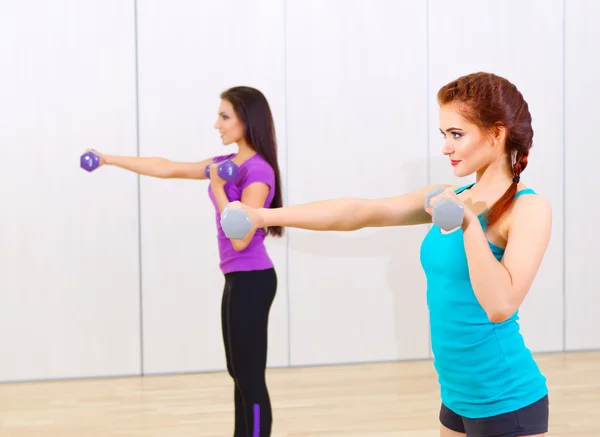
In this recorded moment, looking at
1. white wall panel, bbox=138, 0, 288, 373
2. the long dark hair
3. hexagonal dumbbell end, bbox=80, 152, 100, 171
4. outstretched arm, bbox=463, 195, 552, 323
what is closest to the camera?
outstretched arm, bbox=463, 195, 552, 323

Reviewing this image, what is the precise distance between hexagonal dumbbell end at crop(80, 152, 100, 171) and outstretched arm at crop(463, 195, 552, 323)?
2080 mm

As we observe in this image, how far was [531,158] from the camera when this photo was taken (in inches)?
188

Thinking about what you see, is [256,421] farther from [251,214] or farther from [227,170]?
[251,214]

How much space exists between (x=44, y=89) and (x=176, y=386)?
174cm

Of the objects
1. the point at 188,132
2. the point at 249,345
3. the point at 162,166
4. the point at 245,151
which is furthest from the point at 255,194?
the point at 188,132

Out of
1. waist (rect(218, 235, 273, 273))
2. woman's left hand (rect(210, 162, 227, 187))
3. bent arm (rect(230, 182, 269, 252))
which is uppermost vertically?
woman's left hand (rect(210, 162, 227, 187))

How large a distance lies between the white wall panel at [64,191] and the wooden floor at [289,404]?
0.28 m

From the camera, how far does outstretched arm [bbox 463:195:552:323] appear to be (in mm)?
1358

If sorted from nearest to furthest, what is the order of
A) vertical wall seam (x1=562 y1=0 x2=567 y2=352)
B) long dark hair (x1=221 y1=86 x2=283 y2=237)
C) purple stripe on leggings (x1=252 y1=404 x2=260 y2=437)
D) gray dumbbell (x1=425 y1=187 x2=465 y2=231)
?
1. gray dumbbell (x1=425 y1=187 x2=465 y2=231)
2. purple stripe on leggings (x1=252 y1=404 x2=260 y2=437)
3. long dark hair (x1=221 y1=86 x2=283 y2=237)
4. vertical wall seam (x1=562 y1=0 x2=567 y2=352)

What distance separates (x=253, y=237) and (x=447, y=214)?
58.8 inches

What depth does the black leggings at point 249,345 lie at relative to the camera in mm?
2619

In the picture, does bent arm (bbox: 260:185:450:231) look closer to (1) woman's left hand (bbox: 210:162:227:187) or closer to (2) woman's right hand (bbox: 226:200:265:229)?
(2) woman's right hand (bbox: 226:200:265:229)

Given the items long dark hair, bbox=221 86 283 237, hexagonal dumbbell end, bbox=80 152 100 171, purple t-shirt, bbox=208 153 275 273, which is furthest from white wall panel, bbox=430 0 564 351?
hexagonal dumbbell end, bbox=80 152 100 171

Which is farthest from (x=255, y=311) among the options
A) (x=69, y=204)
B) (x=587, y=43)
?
(x=587, y=43)
